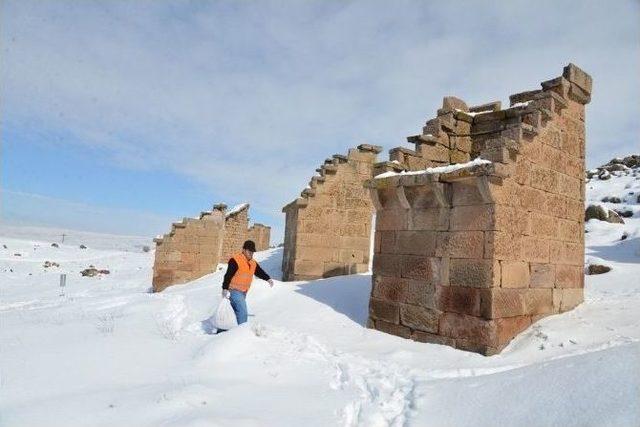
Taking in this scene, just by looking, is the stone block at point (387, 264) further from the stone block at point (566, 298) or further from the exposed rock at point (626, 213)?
the exposed rock at point (626, 213)

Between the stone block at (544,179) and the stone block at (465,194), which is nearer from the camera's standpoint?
the stone block at (465,194)

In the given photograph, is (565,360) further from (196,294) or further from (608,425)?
(196,294)

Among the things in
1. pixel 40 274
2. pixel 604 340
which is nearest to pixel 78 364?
pixel 604 340

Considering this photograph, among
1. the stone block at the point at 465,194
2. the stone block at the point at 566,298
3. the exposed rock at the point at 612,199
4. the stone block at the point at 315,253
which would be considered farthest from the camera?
the exposed rock at the point at 612,199

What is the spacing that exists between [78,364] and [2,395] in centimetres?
102

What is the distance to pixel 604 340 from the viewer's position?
5359 mm

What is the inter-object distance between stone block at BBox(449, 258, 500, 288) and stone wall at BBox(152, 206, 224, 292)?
32.6ft

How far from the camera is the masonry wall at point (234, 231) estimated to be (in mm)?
21328

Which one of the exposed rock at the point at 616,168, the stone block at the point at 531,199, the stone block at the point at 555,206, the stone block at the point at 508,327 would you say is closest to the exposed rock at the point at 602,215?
the stone block at the point at 555,206

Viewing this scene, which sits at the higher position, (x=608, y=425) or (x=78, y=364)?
(x=608, y=425)

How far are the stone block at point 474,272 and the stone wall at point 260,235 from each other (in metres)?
17.5

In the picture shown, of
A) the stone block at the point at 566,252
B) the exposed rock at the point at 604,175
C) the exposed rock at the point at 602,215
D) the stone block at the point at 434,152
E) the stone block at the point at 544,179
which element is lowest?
the stone block at the point at 566,252

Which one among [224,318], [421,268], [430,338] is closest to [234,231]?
[224,318]

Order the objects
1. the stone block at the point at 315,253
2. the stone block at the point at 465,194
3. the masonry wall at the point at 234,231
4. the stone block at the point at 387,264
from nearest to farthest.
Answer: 1. the stone block at the point at 465,194
2. the stone block at the point at 387,264
3. the stone block at the point at 315,253
4. the masonry wall at the point at 234,231
